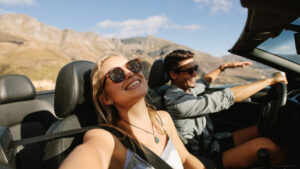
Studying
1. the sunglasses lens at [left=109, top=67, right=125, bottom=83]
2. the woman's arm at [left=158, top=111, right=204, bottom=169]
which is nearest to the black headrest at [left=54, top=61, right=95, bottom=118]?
the sunglasses lens at [left=109, top=67, right=125, bottom=83]

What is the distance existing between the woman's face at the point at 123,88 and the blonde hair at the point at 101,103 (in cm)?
4

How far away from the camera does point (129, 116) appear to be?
164cm

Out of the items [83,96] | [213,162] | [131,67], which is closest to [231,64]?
[213,162]

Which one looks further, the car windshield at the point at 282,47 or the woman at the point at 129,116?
the car windshield at the point at 282,47

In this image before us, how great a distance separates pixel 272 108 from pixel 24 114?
138 inches

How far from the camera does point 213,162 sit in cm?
184

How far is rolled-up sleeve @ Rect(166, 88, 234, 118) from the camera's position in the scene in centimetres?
199

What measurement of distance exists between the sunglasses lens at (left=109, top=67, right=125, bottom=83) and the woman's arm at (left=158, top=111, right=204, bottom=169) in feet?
1.86

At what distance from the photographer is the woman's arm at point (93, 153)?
959 mm

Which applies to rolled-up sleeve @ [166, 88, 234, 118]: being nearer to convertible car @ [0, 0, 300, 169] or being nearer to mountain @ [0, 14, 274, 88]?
convertible car @ [0, 0, 300, 169]

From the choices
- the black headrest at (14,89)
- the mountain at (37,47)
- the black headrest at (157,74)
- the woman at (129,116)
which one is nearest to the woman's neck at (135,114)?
the woman at (129,116)

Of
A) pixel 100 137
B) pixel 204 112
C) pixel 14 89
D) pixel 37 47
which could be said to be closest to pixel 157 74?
pixel 204 112

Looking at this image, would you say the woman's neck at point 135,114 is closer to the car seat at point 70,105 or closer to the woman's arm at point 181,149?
the woman's arm at point 181,149

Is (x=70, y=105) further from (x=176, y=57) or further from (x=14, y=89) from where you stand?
(x=14, y=89)
